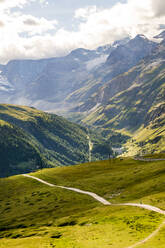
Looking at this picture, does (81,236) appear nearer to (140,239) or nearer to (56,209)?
(140,239)

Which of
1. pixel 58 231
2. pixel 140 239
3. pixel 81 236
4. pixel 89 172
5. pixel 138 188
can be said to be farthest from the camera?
pixel 89 172

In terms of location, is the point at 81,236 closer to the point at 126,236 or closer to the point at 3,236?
the point at 126,236

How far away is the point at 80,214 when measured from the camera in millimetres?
83562

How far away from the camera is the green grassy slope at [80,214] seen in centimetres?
5512

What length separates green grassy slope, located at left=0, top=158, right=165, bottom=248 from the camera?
55125 mm

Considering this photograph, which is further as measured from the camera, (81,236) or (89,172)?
(89,172)

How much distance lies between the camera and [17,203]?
427ft

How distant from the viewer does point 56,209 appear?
105 metres

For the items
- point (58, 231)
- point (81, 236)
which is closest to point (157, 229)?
point (81, 236)

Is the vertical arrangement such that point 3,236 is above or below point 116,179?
below

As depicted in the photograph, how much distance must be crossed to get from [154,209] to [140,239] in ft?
75.1

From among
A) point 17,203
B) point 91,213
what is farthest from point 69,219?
point 17,203

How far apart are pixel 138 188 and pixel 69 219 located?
41.3 metres

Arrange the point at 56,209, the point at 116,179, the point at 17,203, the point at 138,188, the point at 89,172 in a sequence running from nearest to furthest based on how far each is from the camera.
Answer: the point at 56,209 < the point at 138,188 < the point at 17,203 < the point at 116,179 < the point at 89,172
